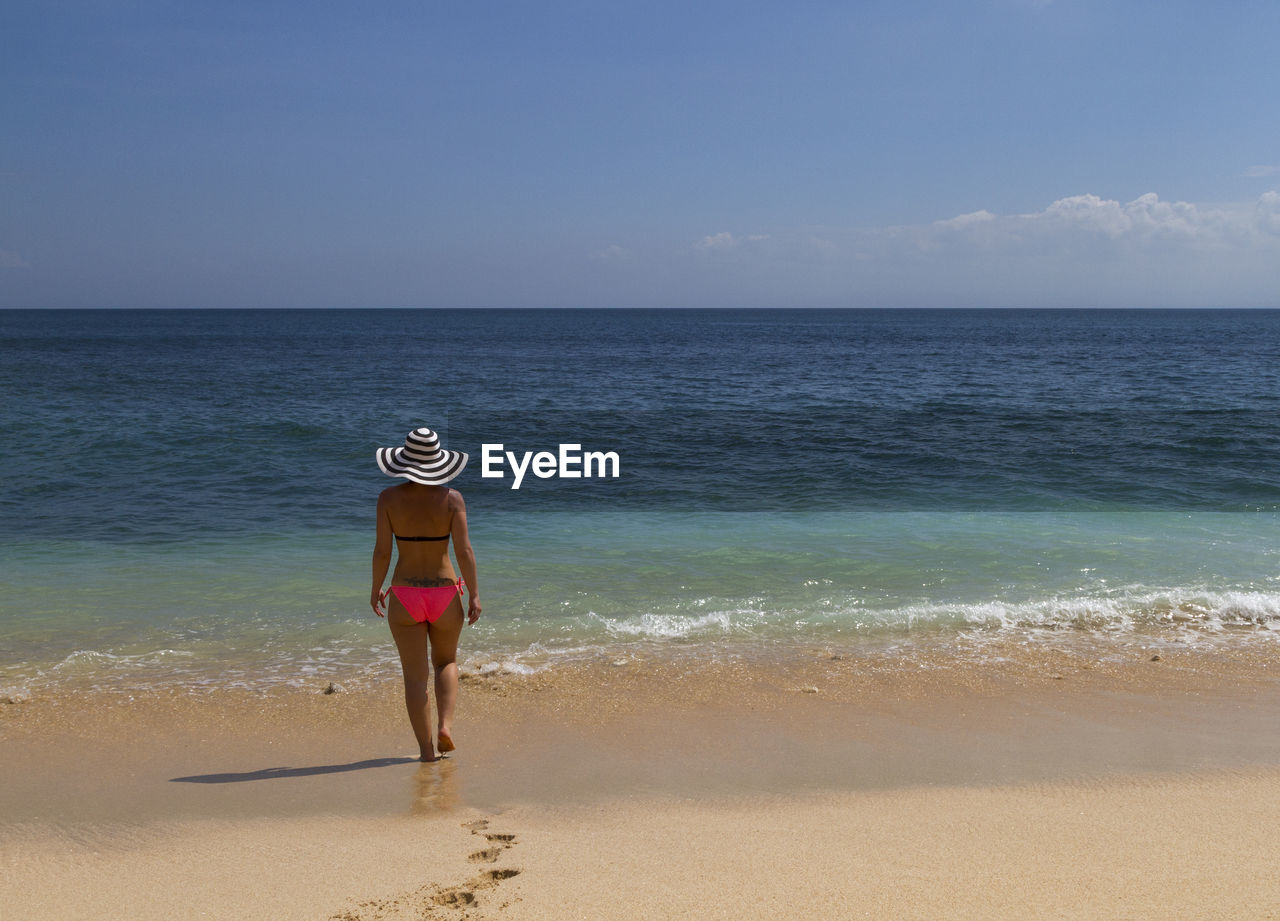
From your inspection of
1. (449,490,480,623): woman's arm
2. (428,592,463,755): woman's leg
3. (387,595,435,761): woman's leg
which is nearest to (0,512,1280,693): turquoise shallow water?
(428,592,463,755): woman's leg

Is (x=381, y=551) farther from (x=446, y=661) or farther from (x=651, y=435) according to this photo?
(x=651, y=435)

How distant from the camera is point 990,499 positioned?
47.2ft

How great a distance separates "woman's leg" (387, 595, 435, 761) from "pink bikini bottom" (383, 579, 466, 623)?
4 centimetres

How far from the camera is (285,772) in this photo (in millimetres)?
4719

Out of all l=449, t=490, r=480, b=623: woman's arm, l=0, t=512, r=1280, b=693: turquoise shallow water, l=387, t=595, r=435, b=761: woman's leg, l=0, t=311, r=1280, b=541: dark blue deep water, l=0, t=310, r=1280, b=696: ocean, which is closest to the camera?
l=449, t=490, r=480, b=623: woman's arm

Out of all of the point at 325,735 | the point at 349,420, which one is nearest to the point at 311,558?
the point at 325,735

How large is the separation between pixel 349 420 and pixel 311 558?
46.7ft

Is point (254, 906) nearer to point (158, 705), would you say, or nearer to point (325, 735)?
Answer: point (325, 735)

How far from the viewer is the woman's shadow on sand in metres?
4.62

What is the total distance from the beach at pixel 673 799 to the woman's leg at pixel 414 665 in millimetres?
253

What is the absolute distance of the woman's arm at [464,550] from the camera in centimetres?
457


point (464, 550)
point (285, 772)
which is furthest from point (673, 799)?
point (285, 772)
